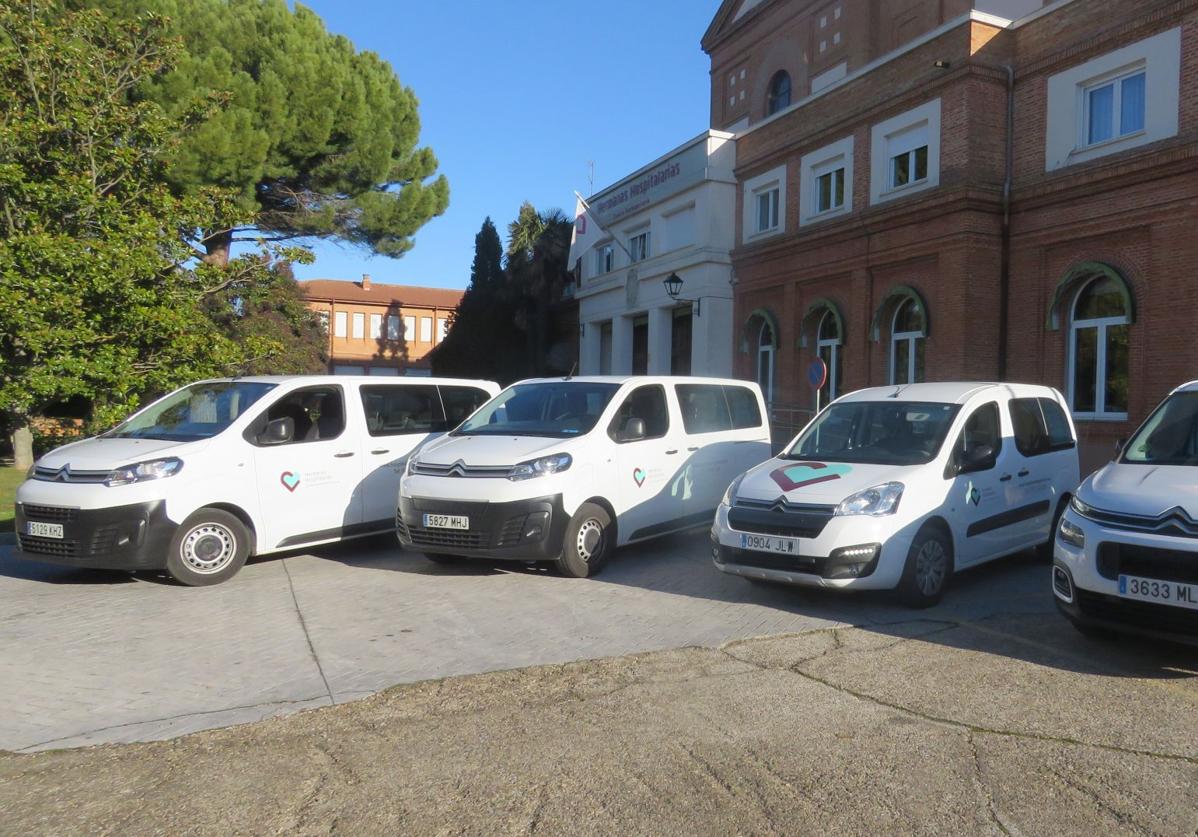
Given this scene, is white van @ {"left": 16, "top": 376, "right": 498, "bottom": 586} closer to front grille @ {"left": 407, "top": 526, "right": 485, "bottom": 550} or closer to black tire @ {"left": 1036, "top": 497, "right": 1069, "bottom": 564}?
front grille @ {"left": 407, "top": 526, "right": 485, "bottom": 550}

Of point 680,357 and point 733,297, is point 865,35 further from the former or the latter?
point 680,357

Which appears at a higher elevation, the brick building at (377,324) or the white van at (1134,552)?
the brick building at (377,324)

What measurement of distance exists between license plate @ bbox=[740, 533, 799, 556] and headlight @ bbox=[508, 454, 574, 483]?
176 cm

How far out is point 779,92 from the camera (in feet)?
101

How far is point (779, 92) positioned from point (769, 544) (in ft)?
87.7

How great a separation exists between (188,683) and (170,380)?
9706 millimetres

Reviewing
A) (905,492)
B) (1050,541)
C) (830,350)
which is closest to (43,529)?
(905,492)

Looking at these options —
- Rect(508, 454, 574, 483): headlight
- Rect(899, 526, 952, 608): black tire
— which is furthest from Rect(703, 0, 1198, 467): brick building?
Rect(508, 454, 574, 483): headlight

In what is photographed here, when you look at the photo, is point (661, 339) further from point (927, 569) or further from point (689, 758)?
point (689, 758)

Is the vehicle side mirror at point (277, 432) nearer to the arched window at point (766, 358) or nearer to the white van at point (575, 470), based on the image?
the white van at point (575, 470)

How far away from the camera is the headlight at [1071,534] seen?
5.55m

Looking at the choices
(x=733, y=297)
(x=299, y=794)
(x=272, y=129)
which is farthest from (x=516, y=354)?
(x=299, y=794)

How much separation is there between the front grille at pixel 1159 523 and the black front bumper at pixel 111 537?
6.81 m

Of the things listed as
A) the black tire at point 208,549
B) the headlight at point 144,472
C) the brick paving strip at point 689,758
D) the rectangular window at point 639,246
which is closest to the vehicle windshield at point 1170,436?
the brick paving strip at point 689,758
